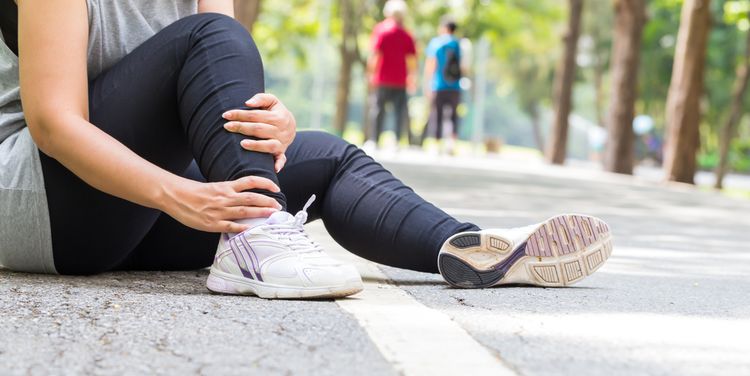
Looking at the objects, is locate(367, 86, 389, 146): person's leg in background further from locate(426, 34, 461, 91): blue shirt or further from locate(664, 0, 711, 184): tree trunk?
locate(664, 0, 711, 184): tree trunk

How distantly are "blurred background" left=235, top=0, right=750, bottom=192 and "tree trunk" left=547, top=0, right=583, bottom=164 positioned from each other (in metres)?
0.02

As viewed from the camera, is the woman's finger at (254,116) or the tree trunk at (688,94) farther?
the tree trunk at (688,94)

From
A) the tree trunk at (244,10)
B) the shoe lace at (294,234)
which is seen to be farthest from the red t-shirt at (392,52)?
the shoe lace at (294,234)

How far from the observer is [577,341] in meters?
2.92

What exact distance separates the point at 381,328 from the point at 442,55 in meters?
14.3

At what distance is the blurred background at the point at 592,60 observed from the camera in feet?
56.5

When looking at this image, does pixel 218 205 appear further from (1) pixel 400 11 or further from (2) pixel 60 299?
(1) pixel 400 11

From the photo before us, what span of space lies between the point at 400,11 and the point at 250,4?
2.28 meters

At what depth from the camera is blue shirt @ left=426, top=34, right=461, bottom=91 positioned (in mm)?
16984

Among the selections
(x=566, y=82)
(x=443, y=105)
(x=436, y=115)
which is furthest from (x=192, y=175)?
(x=566, y=82)

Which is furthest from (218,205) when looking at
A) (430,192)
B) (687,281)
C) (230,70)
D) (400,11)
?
(400,11)

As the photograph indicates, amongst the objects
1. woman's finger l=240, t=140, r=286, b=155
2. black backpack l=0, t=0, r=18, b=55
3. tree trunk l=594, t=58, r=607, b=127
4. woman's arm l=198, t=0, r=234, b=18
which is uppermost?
woman's arm l=198, t=0, r=234, b=18

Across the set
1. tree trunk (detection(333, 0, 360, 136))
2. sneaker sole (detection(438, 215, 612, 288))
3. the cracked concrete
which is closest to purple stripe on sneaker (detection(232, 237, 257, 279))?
the cracked concrete

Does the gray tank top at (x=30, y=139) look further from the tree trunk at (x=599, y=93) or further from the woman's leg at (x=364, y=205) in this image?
the tree trunk at (x=599, y=93)
